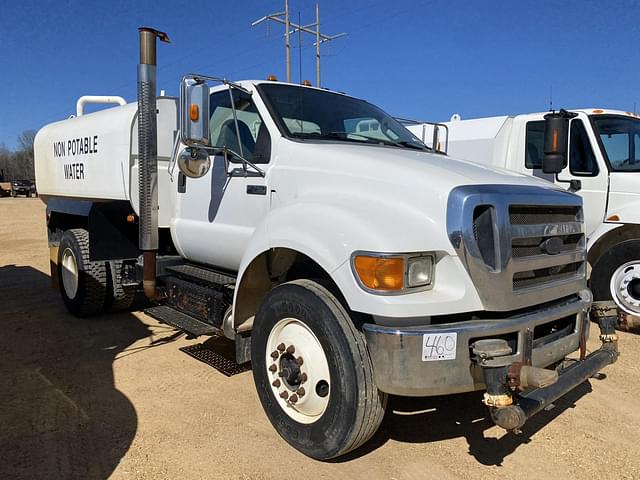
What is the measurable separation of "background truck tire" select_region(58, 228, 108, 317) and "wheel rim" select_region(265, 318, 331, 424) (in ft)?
11.3

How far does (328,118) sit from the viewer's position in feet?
13.8

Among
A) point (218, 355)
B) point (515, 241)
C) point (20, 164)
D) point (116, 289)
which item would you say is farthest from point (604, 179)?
point (20, 164)

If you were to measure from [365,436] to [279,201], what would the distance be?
1.63m

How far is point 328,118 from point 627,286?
409 cm

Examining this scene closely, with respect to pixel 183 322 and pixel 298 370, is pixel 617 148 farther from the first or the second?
pixel 183 322

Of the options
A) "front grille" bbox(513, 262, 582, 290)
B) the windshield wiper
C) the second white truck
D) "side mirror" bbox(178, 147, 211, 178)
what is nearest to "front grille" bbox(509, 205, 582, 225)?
"front grille" bbox(513, 262, 582, 290)

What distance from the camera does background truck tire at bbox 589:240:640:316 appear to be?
595cm

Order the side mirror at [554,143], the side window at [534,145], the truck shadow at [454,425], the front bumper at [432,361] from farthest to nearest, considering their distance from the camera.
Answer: the side window at [534,145]
the side mirror at [554,143]
the truck shadow at [454,425]
the front bumper at [432,361]

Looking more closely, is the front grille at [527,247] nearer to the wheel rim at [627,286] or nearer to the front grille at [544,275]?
the front grille at [544,275]

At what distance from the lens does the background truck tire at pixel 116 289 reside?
20.1 feet

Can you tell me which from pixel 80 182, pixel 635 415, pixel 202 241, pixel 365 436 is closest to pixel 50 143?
pixel 80 182

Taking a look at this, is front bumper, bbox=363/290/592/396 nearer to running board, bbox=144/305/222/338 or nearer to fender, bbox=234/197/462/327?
fender, bbox=234/197/462/327

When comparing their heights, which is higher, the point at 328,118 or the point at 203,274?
the point at 328,118

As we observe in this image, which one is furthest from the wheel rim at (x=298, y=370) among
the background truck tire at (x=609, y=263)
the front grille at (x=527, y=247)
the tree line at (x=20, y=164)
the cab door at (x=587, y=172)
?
the tree line at (x=20, y=164)
